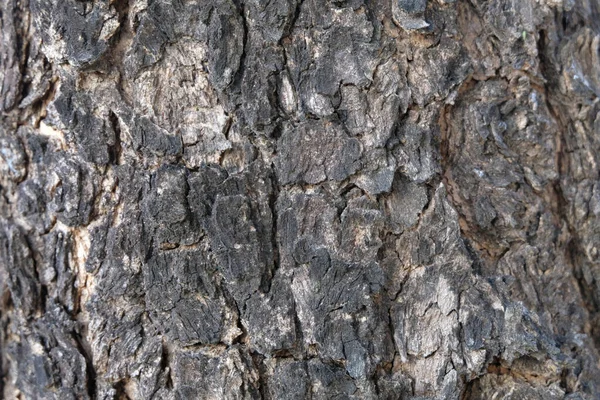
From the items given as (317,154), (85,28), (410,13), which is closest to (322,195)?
(317,154)

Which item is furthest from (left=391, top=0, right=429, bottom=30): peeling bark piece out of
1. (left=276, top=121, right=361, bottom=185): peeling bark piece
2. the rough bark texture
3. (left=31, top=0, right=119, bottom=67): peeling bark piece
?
(left=31, top=0, right=119, bottom=67): peeling bark piece

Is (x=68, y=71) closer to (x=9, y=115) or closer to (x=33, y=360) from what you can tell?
(x=9, y=115)

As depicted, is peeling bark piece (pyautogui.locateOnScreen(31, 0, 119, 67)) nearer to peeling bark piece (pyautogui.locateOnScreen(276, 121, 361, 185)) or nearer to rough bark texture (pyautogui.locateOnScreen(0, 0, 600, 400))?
rough bark texture (pyautogui.locateOnScreen(0, 0, 600, 400))

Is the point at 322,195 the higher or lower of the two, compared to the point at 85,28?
lower

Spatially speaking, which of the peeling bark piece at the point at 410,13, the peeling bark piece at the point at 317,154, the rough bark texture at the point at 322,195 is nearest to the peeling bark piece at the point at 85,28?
the rough bark texture at the point at 322,195

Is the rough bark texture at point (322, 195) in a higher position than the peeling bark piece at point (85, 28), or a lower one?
lower

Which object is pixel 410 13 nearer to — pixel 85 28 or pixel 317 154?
pixel 317 154

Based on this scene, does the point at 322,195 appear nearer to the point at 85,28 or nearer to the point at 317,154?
the point at 317,154

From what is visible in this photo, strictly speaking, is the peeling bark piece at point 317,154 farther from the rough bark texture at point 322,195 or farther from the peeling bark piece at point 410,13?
the peeling bark piece at point 410,13

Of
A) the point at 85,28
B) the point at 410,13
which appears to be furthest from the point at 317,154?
the point at 85,28

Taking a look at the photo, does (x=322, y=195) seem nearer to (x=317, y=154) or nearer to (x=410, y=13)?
(x=317, y=154)

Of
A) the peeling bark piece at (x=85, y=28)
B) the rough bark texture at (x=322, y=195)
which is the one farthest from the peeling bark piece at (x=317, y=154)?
the peeling bark piece at (x=85, y=28)
